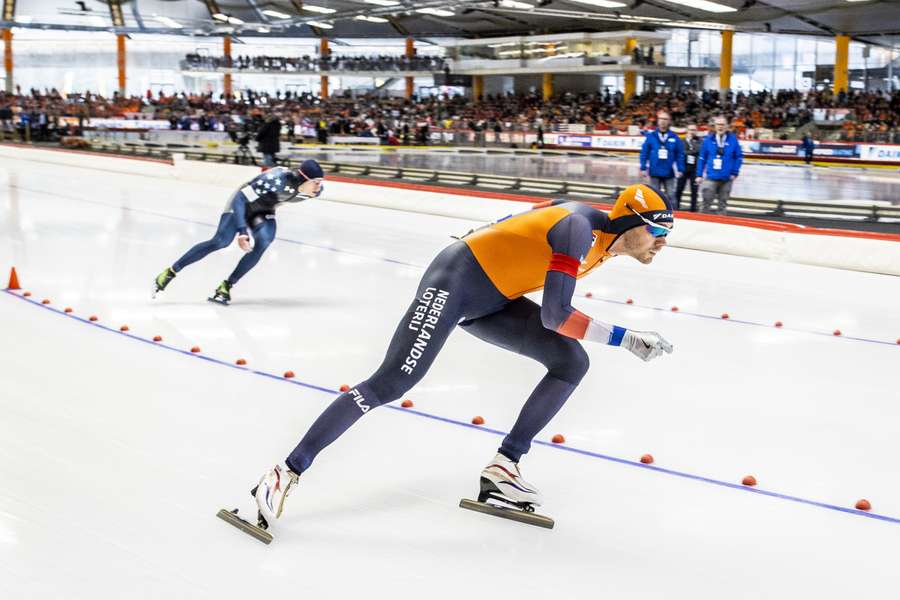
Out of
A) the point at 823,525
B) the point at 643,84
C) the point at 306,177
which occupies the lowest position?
the point at 823,525

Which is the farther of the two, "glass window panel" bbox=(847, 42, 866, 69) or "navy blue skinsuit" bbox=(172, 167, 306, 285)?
"glass window panel" bbox=(847, 42, 866, 69)

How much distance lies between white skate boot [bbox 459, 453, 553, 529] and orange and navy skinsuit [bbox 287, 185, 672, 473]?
217 mm

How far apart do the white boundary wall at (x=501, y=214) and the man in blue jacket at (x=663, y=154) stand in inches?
34.4

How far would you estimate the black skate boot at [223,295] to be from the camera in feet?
21.6

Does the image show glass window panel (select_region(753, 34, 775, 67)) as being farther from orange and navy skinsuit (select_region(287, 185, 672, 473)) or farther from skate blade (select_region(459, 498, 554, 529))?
skate blade (select_region(459, 498, 554, 529))

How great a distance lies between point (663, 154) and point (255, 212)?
211 inches

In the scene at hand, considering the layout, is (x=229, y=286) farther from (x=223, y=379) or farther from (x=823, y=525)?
(x=823, y=525)

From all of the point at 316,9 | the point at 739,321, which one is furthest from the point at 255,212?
→ the point at 316,9

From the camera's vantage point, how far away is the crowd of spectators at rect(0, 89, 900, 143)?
26781mm

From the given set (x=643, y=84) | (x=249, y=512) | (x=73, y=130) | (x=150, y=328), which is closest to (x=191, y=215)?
(x=150, y=328)

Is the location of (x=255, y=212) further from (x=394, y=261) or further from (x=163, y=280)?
(x=394, y=261)

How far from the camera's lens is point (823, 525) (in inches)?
117

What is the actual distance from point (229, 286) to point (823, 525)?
4.73 meters

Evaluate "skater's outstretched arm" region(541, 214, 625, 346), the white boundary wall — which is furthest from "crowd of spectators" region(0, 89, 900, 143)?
"skater's outstretched arm" region(541, 214, 625, 346)
